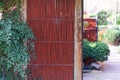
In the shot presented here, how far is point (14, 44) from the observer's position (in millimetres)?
5938

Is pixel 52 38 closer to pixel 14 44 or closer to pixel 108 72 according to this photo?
pixel 14 44

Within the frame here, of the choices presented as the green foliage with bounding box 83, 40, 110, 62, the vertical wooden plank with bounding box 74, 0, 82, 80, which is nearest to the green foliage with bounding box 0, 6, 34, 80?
the vertical wooden plank with bounding box 74, 0, 82, 80

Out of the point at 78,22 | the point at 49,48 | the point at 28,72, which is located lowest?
the point at 28,72

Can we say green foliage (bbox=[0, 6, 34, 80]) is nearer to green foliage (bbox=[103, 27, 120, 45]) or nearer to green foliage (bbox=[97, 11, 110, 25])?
green foliage (bbox=[103, 27, 120, 45])

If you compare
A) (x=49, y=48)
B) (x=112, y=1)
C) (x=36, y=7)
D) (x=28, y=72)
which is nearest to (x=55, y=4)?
(x=36, y=7)

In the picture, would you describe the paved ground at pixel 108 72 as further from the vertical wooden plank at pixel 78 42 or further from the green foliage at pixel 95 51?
the vertical wooden plank at pixel 78 42

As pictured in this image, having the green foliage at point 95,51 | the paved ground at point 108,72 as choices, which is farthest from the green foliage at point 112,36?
the green foliage at point 95,51

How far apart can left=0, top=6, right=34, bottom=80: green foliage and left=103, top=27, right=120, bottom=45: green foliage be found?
28.4 ft

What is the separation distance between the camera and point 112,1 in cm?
2422

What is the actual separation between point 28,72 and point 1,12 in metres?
1.11

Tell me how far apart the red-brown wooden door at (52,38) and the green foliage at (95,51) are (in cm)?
272

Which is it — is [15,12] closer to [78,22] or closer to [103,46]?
[78,22]

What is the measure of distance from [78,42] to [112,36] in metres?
8.27

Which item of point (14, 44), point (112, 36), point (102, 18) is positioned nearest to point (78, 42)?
point (14, 44)
